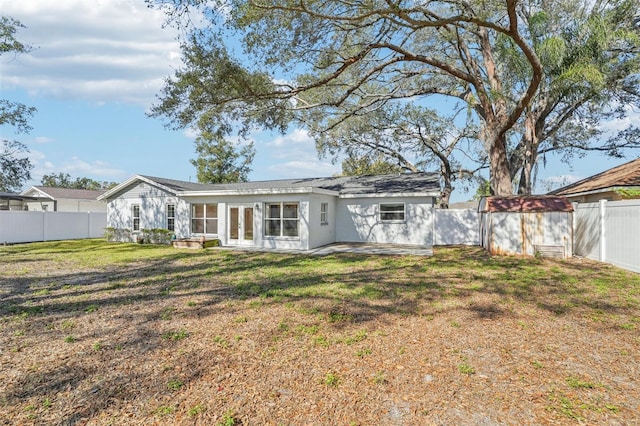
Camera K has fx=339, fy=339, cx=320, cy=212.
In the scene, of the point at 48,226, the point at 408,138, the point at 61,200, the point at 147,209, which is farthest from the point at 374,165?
the point at 61,200

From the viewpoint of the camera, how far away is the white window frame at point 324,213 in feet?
49.5

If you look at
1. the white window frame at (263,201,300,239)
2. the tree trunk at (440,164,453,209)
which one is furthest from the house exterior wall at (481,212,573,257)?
the tree trunk at (440,164,453,209)

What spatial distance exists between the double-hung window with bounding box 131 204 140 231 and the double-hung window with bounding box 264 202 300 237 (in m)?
8.26

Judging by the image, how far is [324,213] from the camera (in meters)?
15.4

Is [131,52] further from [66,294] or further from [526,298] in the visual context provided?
[526,298]

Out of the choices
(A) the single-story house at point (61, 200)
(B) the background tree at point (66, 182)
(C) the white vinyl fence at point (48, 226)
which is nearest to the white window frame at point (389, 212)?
(C) the white vinyl fence at point (48, 226)

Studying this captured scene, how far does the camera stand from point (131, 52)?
974 centimetres

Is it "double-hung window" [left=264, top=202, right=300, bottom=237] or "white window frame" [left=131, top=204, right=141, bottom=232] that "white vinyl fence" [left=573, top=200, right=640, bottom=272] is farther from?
"white window frame" [left=131, top=204, right=141, bottom=232]

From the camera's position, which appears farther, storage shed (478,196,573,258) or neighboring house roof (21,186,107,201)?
neighboring house roof (21,186,107,201)

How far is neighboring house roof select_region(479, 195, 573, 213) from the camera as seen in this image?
38.3 ft

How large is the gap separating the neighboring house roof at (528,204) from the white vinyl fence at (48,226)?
70.6ft

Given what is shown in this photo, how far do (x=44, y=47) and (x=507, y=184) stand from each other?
2207 centimetres

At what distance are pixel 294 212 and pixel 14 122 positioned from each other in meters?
15.0

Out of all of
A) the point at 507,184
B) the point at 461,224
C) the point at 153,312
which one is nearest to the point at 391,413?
the point at 153,312
